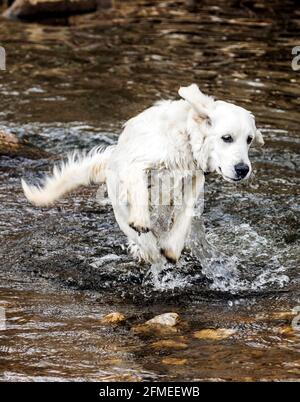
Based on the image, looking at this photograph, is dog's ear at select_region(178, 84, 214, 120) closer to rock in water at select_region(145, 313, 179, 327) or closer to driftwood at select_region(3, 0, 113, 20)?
rock in water at select_region(145, 313, 179, 327)

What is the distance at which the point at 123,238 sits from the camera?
8156mm

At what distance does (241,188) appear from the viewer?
936cm

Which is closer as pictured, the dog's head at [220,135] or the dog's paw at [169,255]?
the dog's head at [220,135]

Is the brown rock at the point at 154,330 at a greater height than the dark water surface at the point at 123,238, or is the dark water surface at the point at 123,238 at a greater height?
the brown rock at the point at 154,330

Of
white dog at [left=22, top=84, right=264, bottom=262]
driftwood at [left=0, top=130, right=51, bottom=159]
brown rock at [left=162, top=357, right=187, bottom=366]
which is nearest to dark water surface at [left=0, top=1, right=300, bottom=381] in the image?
brown rock at [left=162, top=357, right=187, bottom=366]

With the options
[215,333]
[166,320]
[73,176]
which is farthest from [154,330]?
[73,176]

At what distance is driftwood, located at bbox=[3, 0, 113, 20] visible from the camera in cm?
1783

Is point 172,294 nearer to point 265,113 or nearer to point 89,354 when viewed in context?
point 89,354

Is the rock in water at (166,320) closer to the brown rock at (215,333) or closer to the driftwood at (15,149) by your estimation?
the brown rock at (215,333)

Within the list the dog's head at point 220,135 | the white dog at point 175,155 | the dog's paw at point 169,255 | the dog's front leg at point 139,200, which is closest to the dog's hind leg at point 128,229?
the white dog at point 175,155

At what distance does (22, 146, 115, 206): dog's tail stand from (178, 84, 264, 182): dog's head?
4.26ft

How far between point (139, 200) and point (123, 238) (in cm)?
151

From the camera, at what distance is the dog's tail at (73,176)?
7629 mm

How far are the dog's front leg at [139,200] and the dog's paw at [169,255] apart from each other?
334mm
